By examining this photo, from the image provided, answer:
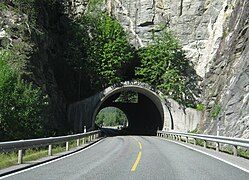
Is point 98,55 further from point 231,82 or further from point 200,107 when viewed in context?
point 231,82

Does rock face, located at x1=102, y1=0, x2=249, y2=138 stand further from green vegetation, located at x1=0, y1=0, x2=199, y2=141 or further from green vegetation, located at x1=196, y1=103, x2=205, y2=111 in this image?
green vegetation, located at x1=0, y1=0, x2=199, y2=141

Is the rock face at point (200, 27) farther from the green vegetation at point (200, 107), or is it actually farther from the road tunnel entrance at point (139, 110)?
the road tunnel entrance at point (139, 110)

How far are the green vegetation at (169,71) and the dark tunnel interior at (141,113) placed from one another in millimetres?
7208

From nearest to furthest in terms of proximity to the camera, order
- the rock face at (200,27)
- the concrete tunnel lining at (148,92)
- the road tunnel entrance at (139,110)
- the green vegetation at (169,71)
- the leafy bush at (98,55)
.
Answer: the rock face at (200,27)
the concrete tunnel lining at (148,92)
the green vegetation at (169,71)
the leafy bush at (98,55)
the road tunnel entrance at (139,110)

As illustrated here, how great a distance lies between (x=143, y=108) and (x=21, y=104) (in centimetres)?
3795

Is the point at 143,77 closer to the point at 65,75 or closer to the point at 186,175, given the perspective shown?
the point at 65,75

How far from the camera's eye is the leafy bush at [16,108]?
76.8 ft

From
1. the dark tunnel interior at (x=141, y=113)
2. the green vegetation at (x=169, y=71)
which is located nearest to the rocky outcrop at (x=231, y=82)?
the green vegetation at (x=169, y=71)

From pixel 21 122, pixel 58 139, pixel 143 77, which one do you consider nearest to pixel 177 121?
pixel 143 77

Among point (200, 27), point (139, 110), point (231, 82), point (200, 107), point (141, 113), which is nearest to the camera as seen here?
point (231, 82)

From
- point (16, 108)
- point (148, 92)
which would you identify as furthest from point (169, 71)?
point (16, 108)

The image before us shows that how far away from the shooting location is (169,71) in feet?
144

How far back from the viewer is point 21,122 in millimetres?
24203

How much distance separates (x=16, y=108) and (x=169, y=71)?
2393cm
